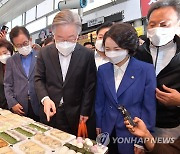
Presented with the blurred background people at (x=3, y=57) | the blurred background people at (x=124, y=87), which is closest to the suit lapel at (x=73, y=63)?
the blurred background people at (x=124, y=87)

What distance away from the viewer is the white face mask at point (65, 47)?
153 centimetres

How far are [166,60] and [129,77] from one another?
12.9 inches

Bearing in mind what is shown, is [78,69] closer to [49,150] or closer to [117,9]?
[49,150]

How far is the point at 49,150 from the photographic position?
1.09 metres

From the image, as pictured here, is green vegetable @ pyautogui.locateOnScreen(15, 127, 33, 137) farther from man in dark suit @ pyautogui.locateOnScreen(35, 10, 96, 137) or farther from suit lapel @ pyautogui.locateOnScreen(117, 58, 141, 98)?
suit lapel @ pyautogui.locateOnScreen(117, 58, 141, 98)

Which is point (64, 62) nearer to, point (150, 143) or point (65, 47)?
point (65, 47)

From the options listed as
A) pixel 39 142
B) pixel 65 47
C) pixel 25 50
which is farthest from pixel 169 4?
pixel 25 50

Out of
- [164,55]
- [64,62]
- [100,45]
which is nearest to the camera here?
[164,55]

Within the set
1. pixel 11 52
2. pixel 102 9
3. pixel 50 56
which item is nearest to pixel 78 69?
pixel 50 56

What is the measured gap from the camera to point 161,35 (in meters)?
1.46

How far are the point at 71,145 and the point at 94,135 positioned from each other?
55 cm

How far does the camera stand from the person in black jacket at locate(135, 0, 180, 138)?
1380mm

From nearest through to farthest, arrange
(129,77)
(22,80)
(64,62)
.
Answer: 1. (129,77)
2. (64,62)
3. (22,80)

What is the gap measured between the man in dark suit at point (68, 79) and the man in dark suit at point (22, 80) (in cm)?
43
